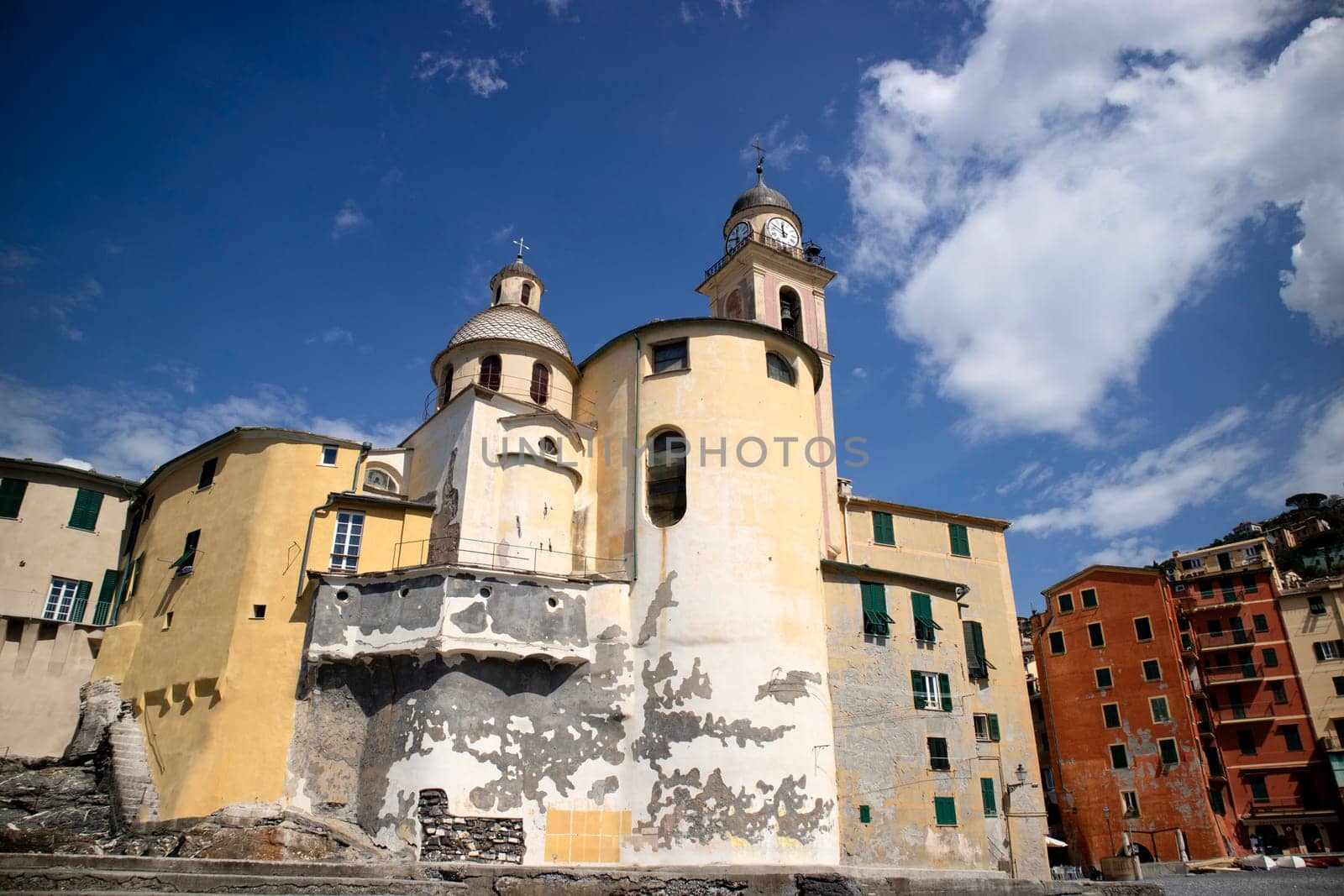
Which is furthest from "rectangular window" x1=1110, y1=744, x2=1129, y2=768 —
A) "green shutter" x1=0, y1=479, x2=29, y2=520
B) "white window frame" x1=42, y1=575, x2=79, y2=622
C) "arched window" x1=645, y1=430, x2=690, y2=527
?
"green shutter" x1=0, y1=479, x2=29, y2=520

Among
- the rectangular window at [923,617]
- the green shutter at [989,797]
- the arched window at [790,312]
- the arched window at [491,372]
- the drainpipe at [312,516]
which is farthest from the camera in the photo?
the arched window at [790,312]

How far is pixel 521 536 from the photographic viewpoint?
29.4 meters

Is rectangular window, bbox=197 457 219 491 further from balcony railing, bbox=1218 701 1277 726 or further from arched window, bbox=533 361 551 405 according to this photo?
balcony railing, bbox=1218 701 1277 726

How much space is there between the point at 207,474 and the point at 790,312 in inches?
994

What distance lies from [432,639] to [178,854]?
7600 millimetres

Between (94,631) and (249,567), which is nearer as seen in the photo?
(249,567)

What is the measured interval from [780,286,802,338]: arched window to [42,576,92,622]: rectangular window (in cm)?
2949

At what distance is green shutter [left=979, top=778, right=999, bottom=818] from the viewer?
3275 centimetres

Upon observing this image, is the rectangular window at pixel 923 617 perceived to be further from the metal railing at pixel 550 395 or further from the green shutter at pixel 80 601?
the green shutter at pixel 80 601

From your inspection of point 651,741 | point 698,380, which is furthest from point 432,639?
point 698,380

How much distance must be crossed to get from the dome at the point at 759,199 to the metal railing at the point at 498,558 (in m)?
22.5

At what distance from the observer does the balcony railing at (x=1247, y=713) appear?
5491 cm

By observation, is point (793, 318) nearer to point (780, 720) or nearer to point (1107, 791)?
point (780, 720)

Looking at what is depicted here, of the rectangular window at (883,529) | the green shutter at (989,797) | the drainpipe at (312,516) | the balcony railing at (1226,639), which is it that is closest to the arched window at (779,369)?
the rectangular window at (883,529)
